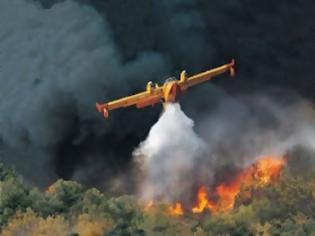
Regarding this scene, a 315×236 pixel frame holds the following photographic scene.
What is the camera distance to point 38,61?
13288 centimetres

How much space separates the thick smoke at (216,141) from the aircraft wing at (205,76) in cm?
266

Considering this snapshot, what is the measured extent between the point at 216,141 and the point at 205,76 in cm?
695

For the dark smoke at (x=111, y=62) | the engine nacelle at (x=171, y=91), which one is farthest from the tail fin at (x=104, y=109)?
the engine nacelle at (x=171, y=91)

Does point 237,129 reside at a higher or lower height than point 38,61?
lower

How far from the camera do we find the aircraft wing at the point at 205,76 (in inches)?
5108

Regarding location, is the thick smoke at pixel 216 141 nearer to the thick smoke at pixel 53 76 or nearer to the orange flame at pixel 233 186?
the orange flame at pixel 233 186

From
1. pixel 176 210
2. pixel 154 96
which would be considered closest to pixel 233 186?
pixel 176 210

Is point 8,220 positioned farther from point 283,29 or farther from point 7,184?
point 283,29

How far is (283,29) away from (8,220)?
34.3 metres

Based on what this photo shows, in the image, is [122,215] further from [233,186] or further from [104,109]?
[233,186]

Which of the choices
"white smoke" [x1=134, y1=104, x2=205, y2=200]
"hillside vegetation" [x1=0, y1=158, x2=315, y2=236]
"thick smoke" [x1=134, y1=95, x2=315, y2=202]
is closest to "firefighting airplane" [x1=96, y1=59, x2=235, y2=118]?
"white smoke" [x1=134, y1=104, x2=205, y2=200]

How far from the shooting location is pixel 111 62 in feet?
433

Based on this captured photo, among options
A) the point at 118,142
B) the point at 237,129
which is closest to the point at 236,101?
the point at 237,129

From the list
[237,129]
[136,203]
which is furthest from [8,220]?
[237,129]
